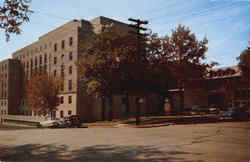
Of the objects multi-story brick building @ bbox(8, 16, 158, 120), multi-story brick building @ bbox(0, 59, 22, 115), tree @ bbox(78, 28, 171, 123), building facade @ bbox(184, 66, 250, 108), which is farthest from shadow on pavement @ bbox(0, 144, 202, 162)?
multi-story brick building @ bbox(0, 59, 22, 115)

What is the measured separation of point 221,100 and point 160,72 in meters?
26.9

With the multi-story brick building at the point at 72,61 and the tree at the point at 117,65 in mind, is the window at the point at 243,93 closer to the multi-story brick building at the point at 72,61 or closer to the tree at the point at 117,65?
the multi-story brick building at the point at 72,61

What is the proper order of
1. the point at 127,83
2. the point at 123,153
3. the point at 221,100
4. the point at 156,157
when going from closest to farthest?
the point at 156,157
the point at 123,153
the point at 127,83
the point at 221,100

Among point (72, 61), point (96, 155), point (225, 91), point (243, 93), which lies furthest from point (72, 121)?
point (243, 93)

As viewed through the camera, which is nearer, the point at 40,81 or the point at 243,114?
the point at 243,114

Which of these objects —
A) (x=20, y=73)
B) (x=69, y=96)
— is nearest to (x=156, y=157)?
(x=69, y=96)

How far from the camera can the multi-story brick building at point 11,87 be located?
68000 mm

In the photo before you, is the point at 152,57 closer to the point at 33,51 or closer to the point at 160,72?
the point at 160,72


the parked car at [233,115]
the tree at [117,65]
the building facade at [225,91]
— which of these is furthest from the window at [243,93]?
the tree at [117,65]

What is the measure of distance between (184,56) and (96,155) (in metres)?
26.1

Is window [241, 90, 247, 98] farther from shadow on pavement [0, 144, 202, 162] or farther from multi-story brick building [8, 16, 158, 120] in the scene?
shadow on pavement [0, 144, 202, 162]

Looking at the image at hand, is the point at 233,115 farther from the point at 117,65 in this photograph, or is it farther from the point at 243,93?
the point at 243,93

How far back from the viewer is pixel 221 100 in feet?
171

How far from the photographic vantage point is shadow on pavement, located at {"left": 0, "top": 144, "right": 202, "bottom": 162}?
8.86 meters
